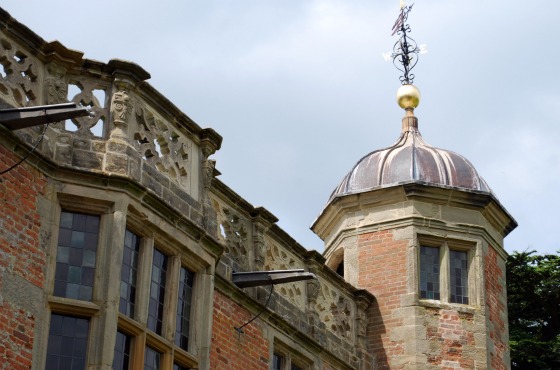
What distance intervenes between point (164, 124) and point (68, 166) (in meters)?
1.72

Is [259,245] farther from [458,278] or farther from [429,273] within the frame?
[458,278]

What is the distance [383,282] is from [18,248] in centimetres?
840

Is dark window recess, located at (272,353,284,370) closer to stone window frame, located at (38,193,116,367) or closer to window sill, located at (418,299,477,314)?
window sill, located at (418,299,477,314)

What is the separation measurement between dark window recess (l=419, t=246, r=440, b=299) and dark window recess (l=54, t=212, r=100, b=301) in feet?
25.2

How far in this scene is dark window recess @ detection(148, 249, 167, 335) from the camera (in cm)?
1462

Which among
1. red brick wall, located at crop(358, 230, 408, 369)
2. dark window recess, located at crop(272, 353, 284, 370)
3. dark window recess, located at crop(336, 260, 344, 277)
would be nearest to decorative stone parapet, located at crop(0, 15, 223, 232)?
dark window recess, located at crop(272, 353, 284, 370)

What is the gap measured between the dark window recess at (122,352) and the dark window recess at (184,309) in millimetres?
965

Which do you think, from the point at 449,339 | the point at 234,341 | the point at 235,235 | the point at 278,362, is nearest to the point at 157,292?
the point at 234,341

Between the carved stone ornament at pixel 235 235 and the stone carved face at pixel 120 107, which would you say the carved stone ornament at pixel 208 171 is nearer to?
the carved stone ornament at pixel 235 235

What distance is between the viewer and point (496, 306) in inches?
835

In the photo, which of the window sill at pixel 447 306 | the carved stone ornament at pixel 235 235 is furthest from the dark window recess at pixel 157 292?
the window sill at pixel 447 306

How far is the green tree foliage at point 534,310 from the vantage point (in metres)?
27.3

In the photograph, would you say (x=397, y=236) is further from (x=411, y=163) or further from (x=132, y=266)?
(x=132, y=266)

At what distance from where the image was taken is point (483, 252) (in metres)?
21.2
